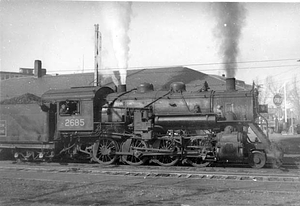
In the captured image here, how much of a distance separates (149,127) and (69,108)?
12.8 feet

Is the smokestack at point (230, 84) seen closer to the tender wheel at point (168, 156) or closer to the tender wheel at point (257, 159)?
the tender wheel at point (257, 159)

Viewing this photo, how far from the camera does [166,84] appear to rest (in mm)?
33188

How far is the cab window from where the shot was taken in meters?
14.8

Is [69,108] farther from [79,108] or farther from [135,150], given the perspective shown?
[135,150]

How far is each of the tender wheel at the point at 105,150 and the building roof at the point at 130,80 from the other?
17.4m

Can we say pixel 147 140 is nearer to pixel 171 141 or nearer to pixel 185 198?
pixel 171 141

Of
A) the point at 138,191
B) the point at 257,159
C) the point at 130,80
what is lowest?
the point at 138,191

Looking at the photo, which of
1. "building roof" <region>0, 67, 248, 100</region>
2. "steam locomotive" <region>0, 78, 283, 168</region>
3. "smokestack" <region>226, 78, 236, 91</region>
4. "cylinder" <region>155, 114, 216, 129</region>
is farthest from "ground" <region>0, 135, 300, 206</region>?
"building roof" <region>0, 67, 248, 100</region>

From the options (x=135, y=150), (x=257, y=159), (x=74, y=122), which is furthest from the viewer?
(x=74, y=122)

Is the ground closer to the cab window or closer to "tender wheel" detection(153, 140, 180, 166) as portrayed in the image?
"tender wheel" detection(153, 140, 180, 166)

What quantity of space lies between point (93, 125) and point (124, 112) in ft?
4.76

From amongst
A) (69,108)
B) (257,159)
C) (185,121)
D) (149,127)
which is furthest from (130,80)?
(257,159)

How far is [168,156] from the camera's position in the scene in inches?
542

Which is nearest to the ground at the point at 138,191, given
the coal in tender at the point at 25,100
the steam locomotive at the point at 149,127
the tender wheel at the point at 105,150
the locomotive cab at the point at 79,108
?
the steam locomotive at the point at 149,127
